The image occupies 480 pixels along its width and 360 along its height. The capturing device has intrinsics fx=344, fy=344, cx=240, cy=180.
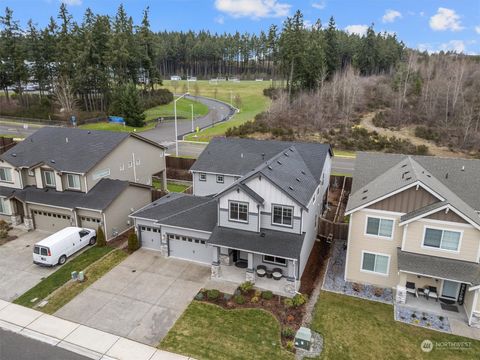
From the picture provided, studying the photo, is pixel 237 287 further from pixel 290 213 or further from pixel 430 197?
pixel 430 197

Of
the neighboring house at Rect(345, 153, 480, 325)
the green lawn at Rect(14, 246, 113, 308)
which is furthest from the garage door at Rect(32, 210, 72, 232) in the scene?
the neighboring house at Rect(345, 153, 480, 325)

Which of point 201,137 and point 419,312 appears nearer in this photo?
point 419,312

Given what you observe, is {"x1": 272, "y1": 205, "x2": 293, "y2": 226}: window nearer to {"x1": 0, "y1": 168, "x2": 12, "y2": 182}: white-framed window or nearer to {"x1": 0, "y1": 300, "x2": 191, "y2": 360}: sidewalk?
{"x1": 0, "y1": 300, "x2": 191, "y2": 360}: sidewalk

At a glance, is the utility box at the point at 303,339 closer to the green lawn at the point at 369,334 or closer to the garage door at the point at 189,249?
the green lawn at the point at 369,334

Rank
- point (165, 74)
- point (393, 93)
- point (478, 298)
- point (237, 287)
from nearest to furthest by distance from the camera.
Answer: point (478, 298), point (237, 287), point (393, 93), point (165, 74)

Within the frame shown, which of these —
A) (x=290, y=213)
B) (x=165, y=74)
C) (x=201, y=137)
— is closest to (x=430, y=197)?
(x=290, y=213)

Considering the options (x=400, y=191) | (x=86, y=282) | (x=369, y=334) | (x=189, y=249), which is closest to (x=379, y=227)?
(x=400, y=191)

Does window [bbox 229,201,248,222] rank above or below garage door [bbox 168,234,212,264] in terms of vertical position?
above
